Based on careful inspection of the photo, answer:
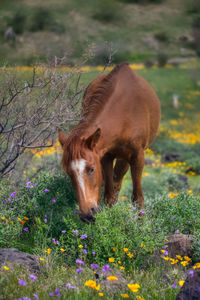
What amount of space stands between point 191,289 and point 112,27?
64.0ft

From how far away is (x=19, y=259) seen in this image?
142 inches

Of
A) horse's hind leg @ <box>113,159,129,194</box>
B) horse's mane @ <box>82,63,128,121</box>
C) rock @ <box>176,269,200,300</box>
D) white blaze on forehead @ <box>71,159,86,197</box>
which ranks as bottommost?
horse's hind leg @ <box>113,159,129,194</box>

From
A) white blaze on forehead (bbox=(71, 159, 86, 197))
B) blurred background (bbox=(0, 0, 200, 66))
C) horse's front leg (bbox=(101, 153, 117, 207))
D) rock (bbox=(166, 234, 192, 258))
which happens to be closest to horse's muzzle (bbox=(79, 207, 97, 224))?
white blaze on forehead (bbox=(71, 159, 86, 197))

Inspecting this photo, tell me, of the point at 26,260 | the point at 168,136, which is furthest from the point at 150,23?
the point at 26,260

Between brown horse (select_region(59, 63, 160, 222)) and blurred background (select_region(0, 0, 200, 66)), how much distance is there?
0.65m

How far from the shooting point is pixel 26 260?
3635mm

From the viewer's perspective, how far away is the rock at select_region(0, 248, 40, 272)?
11.5ft

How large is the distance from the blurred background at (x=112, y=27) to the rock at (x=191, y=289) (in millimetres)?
3506

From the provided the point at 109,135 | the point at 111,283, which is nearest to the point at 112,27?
the point at 109,135

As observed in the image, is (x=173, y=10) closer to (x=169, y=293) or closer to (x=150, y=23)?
(x=150, y=23)

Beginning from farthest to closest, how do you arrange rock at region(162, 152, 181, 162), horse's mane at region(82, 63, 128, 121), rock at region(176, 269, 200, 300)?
1. rock at region(162, 152, 181, 162)
2. horse's mane at region(82, 63, 128, 121)
3. rock at region(176, 269, 200, 300)

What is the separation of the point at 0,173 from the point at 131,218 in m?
2.04

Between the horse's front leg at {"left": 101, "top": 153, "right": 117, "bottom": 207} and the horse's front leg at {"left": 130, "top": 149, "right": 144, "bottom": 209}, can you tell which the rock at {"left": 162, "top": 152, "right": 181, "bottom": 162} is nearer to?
the horse's front leg at {"left": 130, "top": 149, "right": 144, "bottom": 209}

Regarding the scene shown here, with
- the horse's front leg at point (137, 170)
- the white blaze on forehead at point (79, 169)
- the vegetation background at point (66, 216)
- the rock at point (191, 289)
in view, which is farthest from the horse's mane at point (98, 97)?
the rock at point (191, 289)
